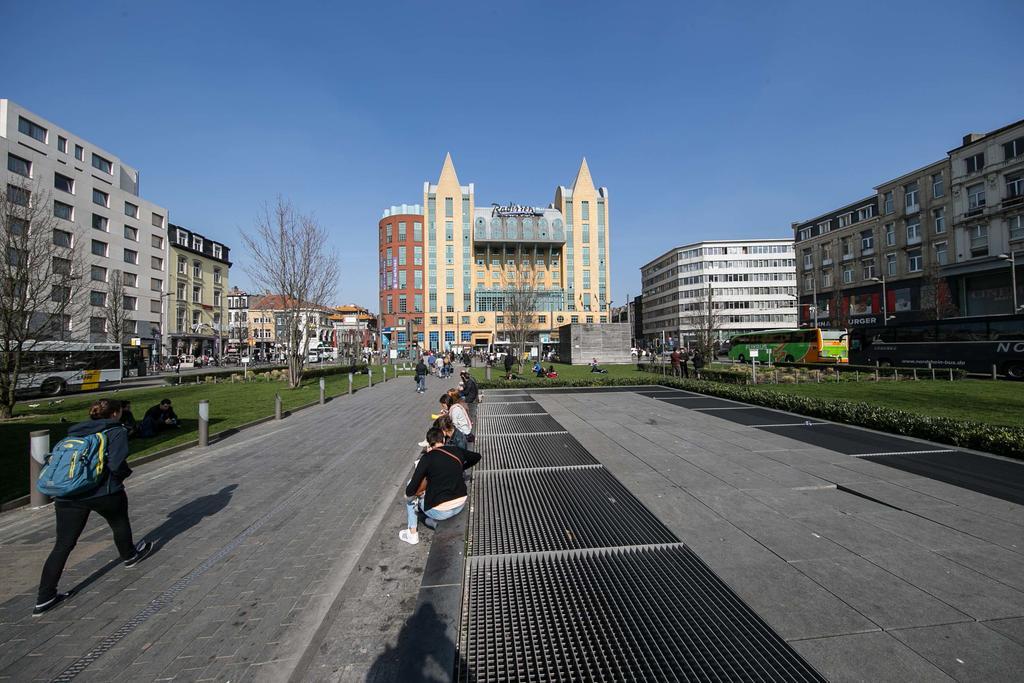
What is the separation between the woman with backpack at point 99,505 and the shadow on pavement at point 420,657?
2.85 meters

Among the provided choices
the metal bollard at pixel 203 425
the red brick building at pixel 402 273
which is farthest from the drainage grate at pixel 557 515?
the red brick building at pixel 402 273

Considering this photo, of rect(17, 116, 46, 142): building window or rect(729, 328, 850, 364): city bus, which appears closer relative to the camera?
rect(729, 328, 850, 364): city bus

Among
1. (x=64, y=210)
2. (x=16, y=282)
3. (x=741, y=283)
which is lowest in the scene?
(x=16, y=282)

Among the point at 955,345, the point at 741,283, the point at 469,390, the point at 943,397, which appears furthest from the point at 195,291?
the point at 741,283

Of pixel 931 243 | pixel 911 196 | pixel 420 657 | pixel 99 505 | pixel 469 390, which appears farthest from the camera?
pixel 911 196

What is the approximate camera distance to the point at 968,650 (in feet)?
8.99

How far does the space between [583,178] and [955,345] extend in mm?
67934

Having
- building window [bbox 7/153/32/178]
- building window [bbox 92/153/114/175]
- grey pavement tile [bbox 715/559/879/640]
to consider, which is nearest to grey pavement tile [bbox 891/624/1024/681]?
grey pavement tile [bbox 715/559/879/640]

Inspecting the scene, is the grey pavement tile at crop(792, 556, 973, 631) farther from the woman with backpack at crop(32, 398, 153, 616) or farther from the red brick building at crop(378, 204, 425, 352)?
the red brick building at crop(378, 204, 425, 352)

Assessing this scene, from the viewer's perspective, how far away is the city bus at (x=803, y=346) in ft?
106

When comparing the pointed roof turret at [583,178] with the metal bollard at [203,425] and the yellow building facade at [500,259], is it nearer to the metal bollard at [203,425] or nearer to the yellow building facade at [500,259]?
the yellow building facade at [500,259]

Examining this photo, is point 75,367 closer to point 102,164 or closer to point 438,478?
point 438,478

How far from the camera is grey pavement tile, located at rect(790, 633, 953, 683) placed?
8.30 feet

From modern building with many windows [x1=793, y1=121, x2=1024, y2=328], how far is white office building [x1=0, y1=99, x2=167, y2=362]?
2614 inches
